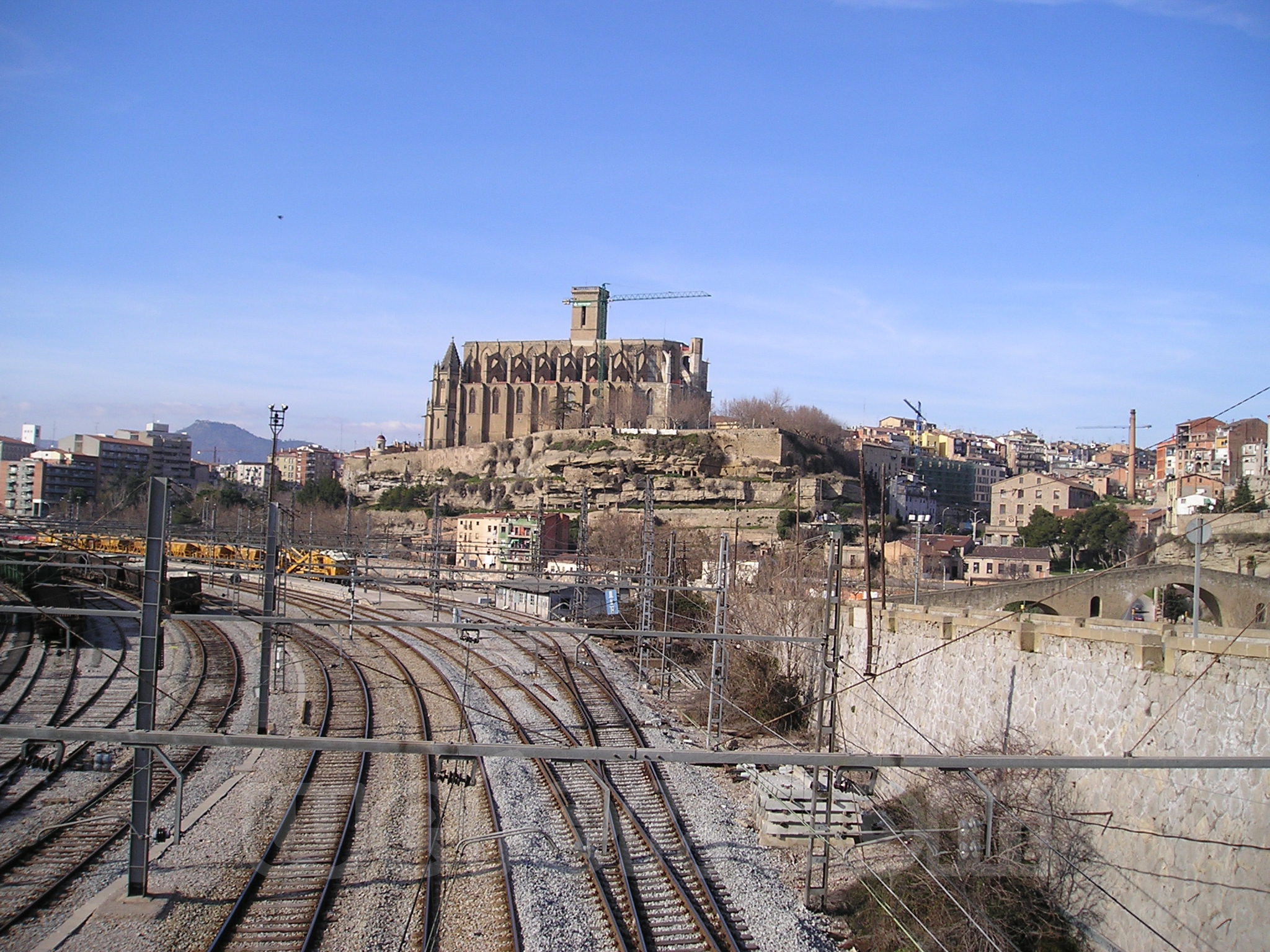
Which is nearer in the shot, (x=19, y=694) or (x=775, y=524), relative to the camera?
(x=19, y=694)

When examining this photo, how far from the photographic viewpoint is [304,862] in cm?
901

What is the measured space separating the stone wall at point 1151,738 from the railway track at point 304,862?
6877 millimetres

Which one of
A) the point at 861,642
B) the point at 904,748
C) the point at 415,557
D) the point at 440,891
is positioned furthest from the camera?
the point at 415,557

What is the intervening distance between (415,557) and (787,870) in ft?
122

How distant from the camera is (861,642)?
14.9 meters

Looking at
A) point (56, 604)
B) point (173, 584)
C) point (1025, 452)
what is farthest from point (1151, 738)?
point (1025, 452)

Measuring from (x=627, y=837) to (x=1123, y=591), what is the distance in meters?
14.7

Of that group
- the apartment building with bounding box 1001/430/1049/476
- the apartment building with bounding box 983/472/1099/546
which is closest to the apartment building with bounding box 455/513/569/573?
the apartment building with bounding box 983/472/1099/546

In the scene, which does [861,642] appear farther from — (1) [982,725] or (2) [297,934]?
(2) [297,934]

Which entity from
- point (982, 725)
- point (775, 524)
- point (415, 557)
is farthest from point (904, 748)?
point (775, 524)

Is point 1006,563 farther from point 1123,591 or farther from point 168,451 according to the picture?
point 168,451

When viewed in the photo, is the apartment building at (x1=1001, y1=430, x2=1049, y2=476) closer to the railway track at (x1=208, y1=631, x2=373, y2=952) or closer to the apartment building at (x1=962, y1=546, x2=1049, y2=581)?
the apartment building at (x1=962, y1=546, x2=1049, y2=581)

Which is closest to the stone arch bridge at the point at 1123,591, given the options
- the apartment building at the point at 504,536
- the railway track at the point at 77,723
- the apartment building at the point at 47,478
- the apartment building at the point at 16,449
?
the railway track at the point at 77,723

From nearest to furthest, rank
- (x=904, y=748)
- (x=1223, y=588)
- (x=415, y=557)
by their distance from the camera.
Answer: (x=904, y=748)
(x=1223, y=588)
(x=415, y=557)
